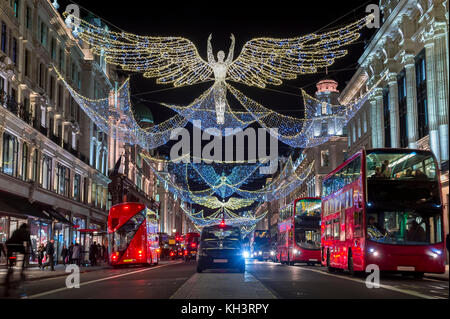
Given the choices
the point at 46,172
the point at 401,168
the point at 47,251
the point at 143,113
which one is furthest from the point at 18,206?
the point at 143,113

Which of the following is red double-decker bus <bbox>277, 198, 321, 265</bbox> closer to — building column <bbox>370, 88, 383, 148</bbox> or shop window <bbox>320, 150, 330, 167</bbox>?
building column <bbox>370, 88, 383, 148</bbox>

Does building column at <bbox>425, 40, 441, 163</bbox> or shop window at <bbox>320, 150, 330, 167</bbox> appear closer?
building column at <bbox>425, 40, 441, 163</bbox>

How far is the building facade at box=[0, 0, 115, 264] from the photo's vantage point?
33.3 metres

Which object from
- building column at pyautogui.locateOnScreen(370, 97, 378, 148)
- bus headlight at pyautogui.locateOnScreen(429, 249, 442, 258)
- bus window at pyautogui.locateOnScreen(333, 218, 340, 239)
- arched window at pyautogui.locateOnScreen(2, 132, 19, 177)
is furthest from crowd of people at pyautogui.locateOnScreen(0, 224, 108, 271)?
building column at pyautogui.locateOnScreen(370, 97, 378, 148)

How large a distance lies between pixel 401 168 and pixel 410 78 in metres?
24.0

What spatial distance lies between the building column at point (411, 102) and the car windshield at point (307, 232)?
974cm

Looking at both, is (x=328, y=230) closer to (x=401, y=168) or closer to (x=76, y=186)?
(x=401, y=168)

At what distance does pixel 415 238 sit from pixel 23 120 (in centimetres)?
2269

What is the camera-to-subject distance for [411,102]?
4266 centimetres

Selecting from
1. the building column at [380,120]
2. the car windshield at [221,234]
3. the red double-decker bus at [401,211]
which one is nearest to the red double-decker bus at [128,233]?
the car windshield at [221,234]

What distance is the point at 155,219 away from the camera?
133 ft

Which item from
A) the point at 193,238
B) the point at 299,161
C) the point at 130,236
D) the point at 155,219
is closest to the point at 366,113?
the point at 193,238

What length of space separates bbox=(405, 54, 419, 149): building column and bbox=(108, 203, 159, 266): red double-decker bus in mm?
18728
